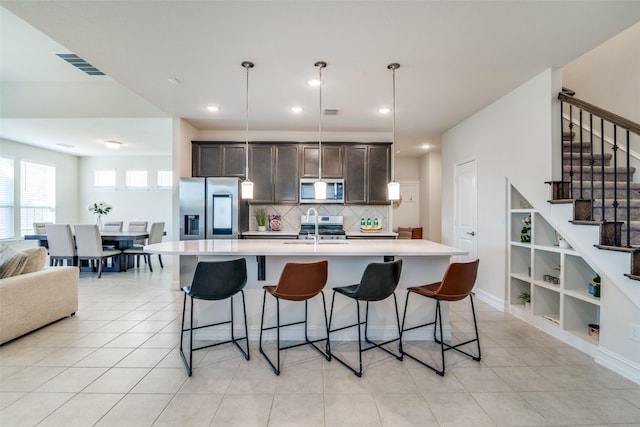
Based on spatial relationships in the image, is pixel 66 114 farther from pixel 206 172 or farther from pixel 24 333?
pixel 24 333

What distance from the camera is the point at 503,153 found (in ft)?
12.2

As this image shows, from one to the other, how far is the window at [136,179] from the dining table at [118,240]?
236 cm

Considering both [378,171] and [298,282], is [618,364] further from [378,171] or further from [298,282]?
[378,171]

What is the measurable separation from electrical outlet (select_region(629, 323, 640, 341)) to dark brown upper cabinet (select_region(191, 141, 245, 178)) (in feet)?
16.4

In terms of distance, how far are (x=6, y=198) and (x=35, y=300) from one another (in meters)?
5.22

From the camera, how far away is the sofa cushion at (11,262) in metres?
2.86

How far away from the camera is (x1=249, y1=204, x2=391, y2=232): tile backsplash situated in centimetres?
549

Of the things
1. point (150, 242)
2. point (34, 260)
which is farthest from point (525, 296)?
point (150, 242)

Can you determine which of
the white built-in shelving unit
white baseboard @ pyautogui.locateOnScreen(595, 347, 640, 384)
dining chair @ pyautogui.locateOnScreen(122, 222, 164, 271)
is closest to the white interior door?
the white built-in shelving unit

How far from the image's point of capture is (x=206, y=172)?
522cm

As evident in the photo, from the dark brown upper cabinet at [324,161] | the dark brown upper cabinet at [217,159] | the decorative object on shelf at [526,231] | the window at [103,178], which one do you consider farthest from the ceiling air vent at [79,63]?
the decorative object on shelf at [526,231]

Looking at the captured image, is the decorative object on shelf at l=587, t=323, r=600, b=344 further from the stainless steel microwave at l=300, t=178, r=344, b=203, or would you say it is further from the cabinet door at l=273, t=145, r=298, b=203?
the cabinet door at l=273, t=145, r=298, b=203

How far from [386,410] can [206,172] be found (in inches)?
180

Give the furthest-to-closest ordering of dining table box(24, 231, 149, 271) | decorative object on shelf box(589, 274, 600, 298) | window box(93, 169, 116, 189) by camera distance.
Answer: window box(93, 169, 116, 189) < dining table box(24, 231, 149, 271) < decorative object on shelf box(589, 274, 600, 298)
